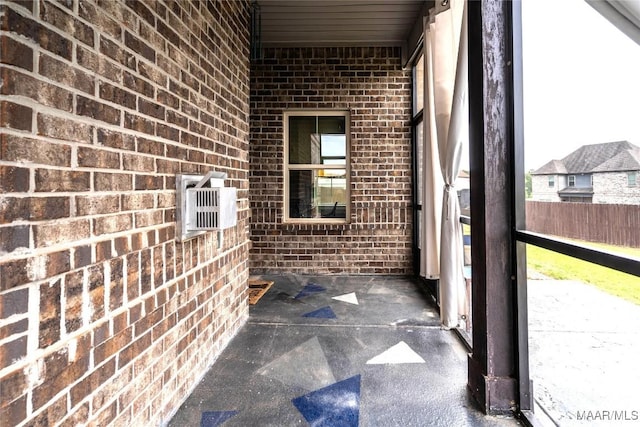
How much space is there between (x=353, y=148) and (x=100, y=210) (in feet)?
11.5

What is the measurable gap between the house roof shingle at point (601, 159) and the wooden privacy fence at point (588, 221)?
14 cm

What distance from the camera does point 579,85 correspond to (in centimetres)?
129

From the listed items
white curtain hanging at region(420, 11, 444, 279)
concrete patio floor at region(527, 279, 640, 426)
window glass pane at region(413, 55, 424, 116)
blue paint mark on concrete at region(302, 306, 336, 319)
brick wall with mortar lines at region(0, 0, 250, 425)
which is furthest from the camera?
window glass pane at region(413, 55, 424, 116)

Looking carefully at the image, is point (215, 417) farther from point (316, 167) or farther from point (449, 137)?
point (316, 167)

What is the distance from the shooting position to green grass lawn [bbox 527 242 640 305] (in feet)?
3.86

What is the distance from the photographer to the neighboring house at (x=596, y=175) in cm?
112

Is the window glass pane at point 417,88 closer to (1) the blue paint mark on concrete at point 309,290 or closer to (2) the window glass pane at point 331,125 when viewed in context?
(2) the window glass pane at point 331,125

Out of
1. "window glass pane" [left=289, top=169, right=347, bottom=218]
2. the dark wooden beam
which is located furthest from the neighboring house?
"window glass pane" [left=289, top=169, right=347, bottom=218]

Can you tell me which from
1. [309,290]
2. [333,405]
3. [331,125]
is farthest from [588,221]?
[331,125]

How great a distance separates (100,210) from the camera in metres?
1.14

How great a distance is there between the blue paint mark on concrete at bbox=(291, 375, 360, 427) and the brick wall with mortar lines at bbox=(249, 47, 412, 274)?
8.31 feet

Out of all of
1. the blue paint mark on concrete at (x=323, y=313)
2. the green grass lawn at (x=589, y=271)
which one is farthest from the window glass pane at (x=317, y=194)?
the green grass lawn at (x=589, y=271)

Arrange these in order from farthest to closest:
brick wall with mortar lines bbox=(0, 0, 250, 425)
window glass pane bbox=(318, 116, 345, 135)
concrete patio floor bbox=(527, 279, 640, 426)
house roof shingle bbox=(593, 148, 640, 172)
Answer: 1. window glass pane bbox=(318, 116, 345, 135)
2. concrete patio floor bbox=(527, 279, 640, 426)
3. house roof shingle bbox=(593, 148, 640, 172)
4. brick wall with mortar lines bbox=(0, 0, 250, 425)

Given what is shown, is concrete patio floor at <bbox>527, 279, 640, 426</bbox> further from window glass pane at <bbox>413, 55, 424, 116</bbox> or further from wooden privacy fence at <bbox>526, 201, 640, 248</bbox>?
window glass pane at <bbox>413, 55, 424, 116</bbox>
